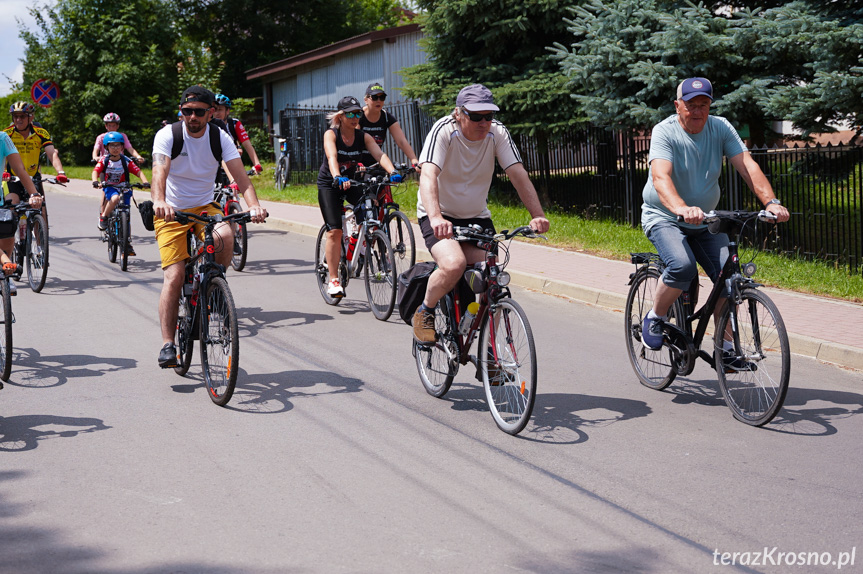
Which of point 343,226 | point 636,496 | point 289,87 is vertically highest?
point 289,87

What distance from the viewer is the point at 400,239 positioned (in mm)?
9625

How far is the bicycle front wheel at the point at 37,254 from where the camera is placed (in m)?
10.9

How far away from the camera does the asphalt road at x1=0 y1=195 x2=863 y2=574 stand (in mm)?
4070

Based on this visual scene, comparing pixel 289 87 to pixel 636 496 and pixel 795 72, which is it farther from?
pixel 636 496

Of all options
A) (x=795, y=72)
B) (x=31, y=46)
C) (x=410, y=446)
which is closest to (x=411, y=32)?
(x=31, y=46)

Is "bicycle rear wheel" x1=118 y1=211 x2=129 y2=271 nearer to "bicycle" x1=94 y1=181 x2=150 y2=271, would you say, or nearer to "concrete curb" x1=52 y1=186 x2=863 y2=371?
"bicycle" x1=94 y1=181 x2=150 y2=271

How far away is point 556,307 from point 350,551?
6.25m

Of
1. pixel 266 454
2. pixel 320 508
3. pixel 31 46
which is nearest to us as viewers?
pixel 320 508

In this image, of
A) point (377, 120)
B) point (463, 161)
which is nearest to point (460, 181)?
point (463, 161)

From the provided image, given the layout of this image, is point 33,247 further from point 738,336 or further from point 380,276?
point 738,336

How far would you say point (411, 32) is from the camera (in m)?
30.2

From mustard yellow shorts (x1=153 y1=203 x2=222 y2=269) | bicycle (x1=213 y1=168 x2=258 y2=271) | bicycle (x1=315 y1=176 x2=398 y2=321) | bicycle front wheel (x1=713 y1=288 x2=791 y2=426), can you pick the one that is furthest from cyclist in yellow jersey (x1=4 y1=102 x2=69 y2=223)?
bicycle front wheel (x1=713 y1=288 x2=791 y2=426)

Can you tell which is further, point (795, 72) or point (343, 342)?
point (795, 72)

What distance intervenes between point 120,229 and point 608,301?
21.2 ft
